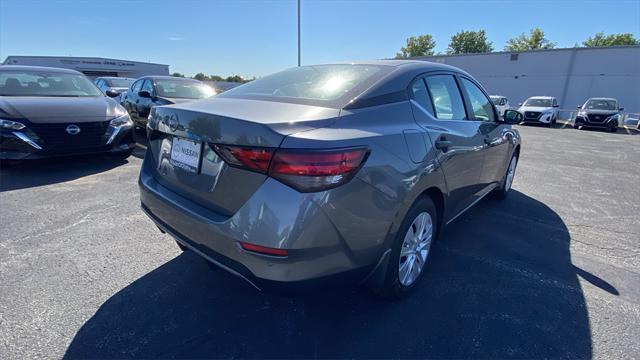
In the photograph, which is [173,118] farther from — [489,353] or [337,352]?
[489,353]

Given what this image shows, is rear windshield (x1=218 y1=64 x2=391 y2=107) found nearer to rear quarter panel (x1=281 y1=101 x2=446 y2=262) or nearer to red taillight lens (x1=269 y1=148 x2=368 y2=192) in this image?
rear quarter panel (x1=281 y1=101 x2=446 y2=262)

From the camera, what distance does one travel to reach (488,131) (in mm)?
3584

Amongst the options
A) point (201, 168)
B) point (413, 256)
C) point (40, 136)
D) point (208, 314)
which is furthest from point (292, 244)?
point (40, 136)

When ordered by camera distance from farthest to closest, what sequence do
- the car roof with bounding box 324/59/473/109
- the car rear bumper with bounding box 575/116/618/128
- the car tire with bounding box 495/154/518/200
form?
the car rear bumper with bounding box 575/116/618/128 < the car tire with bounding box 495/154/518/200 < the car roof with bounding box 324/59/473/109

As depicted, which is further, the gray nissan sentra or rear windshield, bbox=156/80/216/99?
rear windshield, bbox=156/80/216/99

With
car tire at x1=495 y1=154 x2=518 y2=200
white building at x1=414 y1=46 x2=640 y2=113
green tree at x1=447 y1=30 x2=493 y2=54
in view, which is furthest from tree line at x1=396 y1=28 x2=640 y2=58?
car tire at x1=495 y1=154 x2=518 y2=200

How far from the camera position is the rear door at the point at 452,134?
2539 millimetres

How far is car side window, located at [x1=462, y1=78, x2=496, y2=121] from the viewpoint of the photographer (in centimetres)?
348

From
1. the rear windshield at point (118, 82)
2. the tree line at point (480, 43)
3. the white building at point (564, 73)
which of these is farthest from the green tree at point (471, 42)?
the rear windshield at point (118, 82)

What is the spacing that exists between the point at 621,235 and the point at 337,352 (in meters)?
3.78

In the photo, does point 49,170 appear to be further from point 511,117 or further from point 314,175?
point 511,117

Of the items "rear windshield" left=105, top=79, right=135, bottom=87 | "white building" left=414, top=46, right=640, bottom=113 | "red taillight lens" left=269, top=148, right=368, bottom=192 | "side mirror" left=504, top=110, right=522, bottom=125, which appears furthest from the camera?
"white building" left=414, top=46, right=640, bottom=113

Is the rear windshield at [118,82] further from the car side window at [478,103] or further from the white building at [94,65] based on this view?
the white building at [94,65]

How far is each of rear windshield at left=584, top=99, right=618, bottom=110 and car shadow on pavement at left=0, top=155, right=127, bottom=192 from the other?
20.5m
